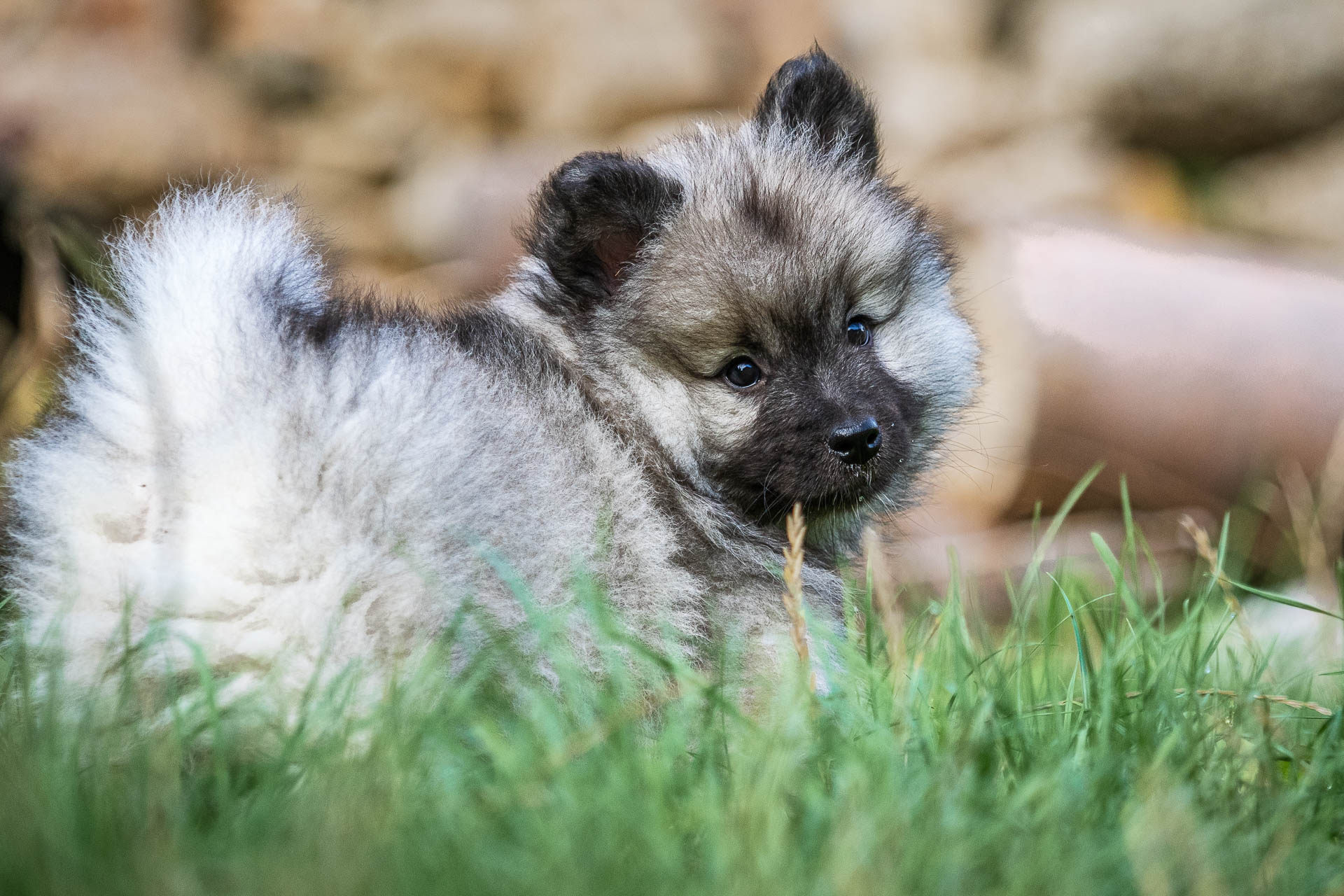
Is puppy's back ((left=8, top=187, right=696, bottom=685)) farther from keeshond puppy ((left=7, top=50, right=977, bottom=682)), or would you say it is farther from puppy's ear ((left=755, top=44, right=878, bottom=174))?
puppy's ear ((left=755, top=44, right=878, bottom=174))

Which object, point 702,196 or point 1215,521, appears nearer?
point 702,196

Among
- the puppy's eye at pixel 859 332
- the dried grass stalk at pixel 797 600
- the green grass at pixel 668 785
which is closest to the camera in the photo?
the green grass at pixel 668 785

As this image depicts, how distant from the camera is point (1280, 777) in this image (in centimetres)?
187

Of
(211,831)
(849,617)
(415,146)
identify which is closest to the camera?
(211,831)

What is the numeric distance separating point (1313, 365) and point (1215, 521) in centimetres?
79

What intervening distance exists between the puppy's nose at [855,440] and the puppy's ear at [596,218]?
26.2 inches

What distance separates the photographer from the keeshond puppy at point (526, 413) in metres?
1.88

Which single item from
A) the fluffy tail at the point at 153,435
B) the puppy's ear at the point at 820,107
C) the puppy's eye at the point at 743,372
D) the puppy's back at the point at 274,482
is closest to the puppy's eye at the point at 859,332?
the puppy's eye at the point at 743,372

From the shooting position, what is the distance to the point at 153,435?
194 cm

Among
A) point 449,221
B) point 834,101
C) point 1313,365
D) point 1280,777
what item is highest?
point 449,221

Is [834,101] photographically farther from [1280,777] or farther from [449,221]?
[449,221]

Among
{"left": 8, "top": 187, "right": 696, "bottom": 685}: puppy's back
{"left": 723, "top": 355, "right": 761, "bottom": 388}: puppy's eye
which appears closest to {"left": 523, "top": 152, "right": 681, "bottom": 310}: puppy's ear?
{"left": 723, "top": 355, "right": 761, "bottom": 388}: puppy's eye

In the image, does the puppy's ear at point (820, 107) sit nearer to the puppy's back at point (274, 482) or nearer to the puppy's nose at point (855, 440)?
the puppy's nose at point (855, 440)

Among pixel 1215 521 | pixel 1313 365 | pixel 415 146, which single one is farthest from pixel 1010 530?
pixel 415 146
